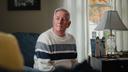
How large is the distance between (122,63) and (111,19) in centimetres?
54

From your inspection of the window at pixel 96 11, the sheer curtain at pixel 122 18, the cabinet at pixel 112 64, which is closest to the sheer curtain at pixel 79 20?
the window at pixel 96 11

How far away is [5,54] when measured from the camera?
16 cm

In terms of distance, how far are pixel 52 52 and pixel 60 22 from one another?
0.29 metres

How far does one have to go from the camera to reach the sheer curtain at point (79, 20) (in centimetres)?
311

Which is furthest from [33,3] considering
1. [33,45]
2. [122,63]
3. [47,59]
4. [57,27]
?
[122,63]

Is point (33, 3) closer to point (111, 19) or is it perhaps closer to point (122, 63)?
point (111, 19)

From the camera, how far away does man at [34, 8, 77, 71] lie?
2102 mm

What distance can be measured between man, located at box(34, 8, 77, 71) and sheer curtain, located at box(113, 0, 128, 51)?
120 cm

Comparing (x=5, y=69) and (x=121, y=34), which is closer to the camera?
(x=5, y=69)

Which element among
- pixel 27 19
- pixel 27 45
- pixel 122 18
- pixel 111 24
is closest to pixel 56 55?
pixel 27 45

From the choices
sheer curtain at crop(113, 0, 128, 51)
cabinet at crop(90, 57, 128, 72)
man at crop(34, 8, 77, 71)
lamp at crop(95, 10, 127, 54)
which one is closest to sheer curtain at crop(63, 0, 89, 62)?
lamp at crop(95, 10, 127, 54)

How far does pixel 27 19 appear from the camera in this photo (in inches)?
120

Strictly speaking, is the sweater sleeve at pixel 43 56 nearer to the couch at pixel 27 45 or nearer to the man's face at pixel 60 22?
the man's face at pixel 60 22

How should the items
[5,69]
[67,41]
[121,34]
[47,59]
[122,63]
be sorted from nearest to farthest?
[5,69]
[47,59]
[67,41]
[122,63]
[121,34]
